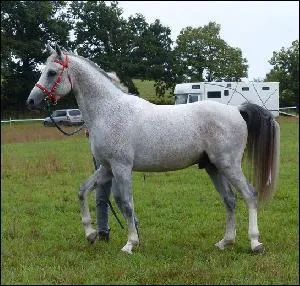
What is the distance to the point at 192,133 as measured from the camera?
6254 mm

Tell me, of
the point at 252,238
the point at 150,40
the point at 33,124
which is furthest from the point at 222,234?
the point at 150,40

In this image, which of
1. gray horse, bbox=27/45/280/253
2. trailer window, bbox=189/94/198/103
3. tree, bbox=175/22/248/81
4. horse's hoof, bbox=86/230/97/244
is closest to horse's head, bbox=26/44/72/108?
gray horse, bbox=27/45/280/253

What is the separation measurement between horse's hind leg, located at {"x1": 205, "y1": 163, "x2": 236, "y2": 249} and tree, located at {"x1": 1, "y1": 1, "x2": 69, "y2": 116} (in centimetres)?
3296

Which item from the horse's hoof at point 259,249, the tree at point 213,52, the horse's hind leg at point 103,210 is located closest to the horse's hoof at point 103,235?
the horse's hind leg at point 103,210

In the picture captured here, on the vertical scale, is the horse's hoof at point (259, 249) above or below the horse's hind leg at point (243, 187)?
below

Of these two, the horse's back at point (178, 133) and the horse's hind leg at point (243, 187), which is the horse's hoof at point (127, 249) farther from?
the horse's hind leg at point (243, 187)

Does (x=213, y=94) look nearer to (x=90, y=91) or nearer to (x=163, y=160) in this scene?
(x=90, y=91)

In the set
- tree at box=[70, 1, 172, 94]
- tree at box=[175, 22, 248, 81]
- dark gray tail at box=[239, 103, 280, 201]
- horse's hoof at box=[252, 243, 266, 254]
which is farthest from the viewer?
tree at box=[70, 1, 172, 94]

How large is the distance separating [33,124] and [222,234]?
2204 cm

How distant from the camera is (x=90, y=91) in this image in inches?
253

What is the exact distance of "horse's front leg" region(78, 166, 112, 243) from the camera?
661cm

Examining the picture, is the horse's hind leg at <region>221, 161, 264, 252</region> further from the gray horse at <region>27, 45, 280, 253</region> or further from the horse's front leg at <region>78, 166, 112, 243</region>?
the horse's front leg at <region>78, 166, 112, 243</region>

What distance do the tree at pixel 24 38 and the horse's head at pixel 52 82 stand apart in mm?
32694

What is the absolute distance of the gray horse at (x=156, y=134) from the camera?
20.2 feet
